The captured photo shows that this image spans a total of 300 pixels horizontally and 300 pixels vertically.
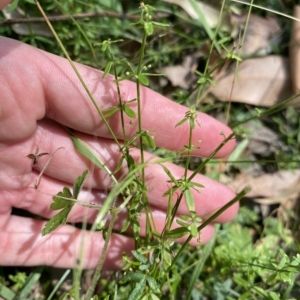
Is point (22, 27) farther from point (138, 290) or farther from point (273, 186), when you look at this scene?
point (273, 186)

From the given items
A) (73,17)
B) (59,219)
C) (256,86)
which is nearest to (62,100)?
(59,219)

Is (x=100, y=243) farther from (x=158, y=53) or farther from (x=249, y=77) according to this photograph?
(x=249, y=77)

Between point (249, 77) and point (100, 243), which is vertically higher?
point (249, 77)

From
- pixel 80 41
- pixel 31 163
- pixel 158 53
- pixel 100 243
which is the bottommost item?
pixel 100 243

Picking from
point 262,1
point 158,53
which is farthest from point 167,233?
point 262,1

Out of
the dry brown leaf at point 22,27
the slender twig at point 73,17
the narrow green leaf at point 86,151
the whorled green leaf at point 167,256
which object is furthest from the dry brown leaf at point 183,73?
the whorled green leaf at point 167,256

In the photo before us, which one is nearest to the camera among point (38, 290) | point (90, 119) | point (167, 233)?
point (167, 233)
